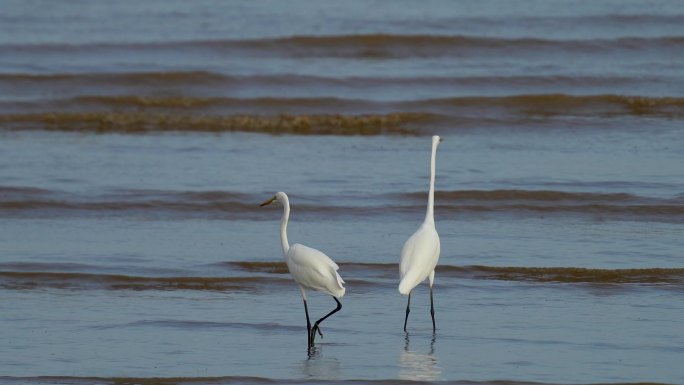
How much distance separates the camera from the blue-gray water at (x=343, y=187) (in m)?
6.61

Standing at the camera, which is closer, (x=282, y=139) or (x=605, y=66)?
(x=282, y=139)

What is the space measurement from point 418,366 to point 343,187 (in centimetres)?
493

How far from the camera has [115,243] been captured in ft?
30.8

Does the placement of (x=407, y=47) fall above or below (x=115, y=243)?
above

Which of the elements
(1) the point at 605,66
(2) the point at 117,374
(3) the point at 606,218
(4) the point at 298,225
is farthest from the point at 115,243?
(1) the point at 605,66

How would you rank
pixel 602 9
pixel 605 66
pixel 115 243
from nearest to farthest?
1. pixel 115 243
2. pixel 605 66
3. pixel 602 9

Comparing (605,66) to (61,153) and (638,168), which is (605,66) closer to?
(638,168)

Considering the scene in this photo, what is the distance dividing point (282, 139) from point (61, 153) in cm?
250

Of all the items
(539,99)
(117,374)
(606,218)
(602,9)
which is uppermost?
(602,9)

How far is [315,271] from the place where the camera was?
6.74m

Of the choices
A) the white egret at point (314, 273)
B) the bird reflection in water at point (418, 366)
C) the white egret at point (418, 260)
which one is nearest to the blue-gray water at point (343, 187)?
the bird reflection in water at point (418, 366)

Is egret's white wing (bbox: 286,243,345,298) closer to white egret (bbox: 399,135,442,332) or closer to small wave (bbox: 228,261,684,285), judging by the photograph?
white egret (bbox: 399,135,442,332)

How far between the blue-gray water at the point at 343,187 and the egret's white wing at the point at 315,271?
31cm

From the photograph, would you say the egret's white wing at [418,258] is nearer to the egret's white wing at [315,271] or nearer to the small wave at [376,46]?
the egret's white wing at [315,271]
